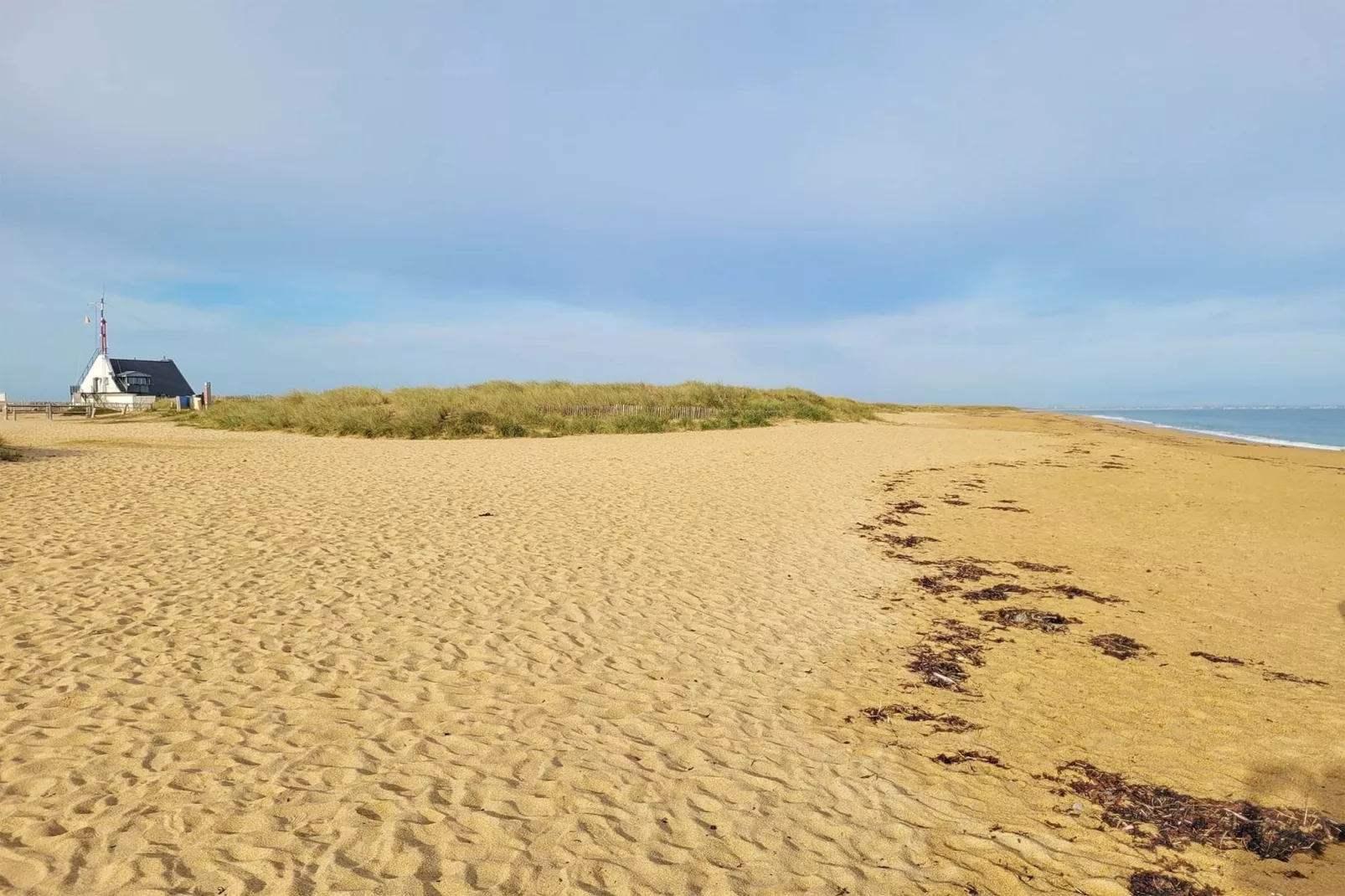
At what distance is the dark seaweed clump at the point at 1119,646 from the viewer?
6401mm

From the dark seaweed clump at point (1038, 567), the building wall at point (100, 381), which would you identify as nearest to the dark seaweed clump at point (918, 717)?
the dark seaweed clump at point (1038, 567)

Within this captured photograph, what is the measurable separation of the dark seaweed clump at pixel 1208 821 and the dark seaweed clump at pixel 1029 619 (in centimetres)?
307

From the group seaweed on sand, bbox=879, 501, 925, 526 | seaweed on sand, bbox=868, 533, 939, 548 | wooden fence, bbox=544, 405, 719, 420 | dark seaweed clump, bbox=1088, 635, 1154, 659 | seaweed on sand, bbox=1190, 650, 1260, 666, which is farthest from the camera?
wooden fence, bbox=544, 405, 719, 420

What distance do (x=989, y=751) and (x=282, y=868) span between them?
13.3 ft

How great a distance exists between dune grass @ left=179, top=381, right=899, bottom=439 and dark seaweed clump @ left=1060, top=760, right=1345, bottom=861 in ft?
85.7

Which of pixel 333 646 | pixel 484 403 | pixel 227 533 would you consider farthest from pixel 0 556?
pixel 484 403

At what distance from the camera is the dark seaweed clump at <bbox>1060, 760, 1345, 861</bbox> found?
143 inches

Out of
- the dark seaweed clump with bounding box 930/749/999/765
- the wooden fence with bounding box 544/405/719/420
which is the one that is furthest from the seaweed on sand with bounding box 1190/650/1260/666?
the wooden fence with bounding box 544/405/719/420

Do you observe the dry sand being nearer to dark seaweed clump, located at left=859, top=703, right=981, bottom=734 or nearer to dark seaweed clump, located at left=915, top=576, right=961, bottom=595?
dark seaweed clump, located at left=859, top=703, right=981, bottom=734

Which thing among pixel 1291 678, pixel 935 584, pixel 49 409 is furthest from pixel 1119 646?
pixel 49 409

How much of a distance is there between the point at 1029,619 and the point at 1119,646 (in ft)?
2.93

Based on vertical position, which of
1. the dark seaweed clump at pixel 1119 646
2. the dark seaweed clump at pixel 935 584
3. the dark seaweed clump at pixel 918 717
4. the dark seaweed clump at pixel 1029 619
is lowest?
the dark seaweed clump at pixel 918 717

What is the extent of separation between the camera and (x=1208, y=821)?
3.85 metres

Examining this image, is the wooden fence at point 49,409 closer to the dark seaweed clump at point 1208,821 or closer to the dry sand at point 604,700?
the dry sand at point 604,700
